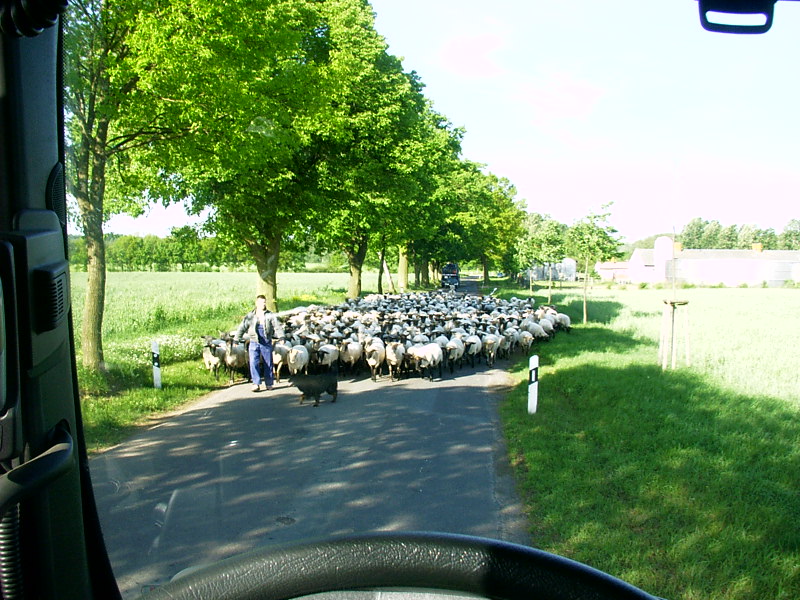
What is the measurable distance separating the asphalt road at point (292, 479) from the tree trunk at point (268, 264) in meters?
10.8

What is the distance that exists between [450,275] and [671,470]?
48502 mm

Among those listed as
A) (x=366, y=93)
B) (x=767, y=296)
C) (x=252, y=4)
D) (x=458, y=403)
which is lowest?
(x=458, y=403)

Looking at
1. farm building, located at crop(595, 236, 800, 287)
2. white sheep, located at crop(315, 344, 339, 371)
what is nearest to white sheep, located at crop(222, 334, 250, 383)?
white sheep, located at crop(315, 344, 339, 371)

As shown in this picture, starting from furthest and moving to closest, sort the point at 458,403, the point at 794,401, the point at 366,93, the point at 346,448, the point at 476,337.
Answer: the point at 366,93 < the point at 476,337 < the point at 458,403 < the point at 794,401 < the point at 346,448

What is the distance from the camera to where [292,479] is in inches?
230

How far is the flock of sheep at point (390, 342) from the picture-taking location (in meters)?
12.4

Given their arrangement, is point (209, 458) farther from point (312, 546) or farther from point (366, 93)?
point (366, 93)

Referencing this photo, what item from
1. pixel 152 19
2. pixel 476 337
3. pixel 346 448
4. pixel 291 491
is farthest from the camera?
pixel 476 337

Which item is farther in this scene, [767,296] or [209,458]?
[767,296]

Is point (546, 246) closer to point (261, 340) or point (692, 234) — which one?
point (261, 340)

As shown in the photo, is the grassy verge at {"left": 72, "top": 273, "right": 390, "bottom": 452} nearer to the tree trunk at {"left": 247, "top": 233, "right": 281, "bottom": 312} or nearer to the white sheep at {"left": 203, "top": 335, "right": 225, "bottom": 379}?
the white sheep at {"left": 203, "top": 335, "right": 225, "bottom": 379}

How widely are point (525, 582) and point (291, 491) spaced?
15.7ft

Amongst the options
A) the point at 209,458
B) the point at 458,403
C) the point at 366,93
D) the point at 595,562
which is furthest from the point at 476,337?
the point at 366,93

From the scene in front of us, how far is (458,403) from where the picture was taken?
33.0ft
